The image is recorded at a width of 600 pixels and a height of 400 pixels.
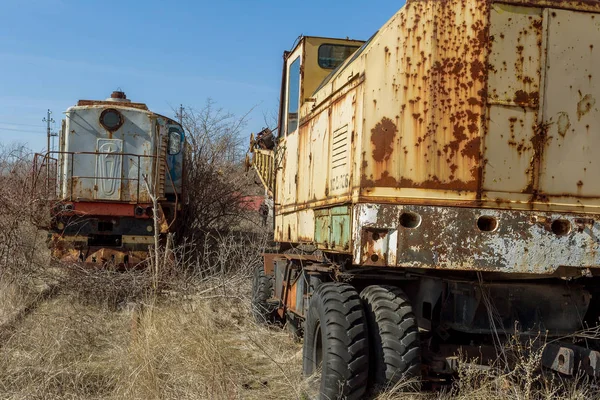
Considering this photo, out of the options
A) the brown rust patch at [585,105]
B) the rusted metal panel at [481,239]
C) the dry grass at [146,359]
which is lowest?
the dry grass at [146,359]

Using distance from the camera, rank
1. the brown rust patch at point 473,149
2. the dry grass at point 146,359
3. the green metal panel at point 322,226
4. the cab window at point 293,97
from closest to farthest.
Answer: the brown rust patch at point 473,149
the dry grass at point 146,359
the green metal panel at point 322,226
the cab window at point 293,97

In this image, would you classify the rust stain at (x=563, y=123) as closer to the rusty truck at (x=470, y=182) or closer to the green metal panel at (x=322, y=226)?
the rusty truck at (x=470, y=182)

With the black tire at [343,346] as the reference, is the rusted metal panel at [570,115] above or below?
above

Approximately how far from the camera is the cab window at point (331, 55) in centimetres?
725

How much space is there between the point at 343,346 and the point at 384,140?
4.66 ft

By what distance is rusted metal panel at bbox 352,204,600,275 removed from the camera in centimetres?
434

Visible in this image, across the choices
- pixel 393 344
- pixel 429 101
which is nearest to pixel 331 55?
pixel 429 101

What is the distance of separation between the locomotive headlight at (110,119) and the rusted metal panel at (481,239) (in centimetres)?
888

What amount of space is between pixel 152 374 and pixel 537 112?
3.47 meters

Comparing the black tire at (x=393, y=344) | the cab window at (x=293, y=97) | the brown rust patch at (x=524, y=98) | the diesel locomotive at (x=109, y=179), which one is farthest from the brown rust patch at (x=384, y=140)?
the diesel locomotive at (x=109, y=179)

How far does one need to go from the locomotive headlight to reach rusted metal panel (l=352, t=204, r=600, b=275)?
8.88 meters

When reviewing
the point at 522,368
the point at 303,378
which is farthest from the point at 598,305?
the point at 303,378

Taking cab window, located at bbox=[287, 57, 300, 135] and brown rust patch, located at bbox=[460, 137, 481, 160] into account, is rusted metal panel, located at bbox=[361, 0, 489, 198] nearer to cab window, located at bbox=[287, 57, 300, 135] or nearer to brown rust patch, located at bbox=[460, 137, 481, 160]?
brown rust patch, located at bbox=[460, 137, 481, 160]

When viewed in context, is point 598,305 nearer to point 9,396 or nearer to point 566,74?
point 566,74
